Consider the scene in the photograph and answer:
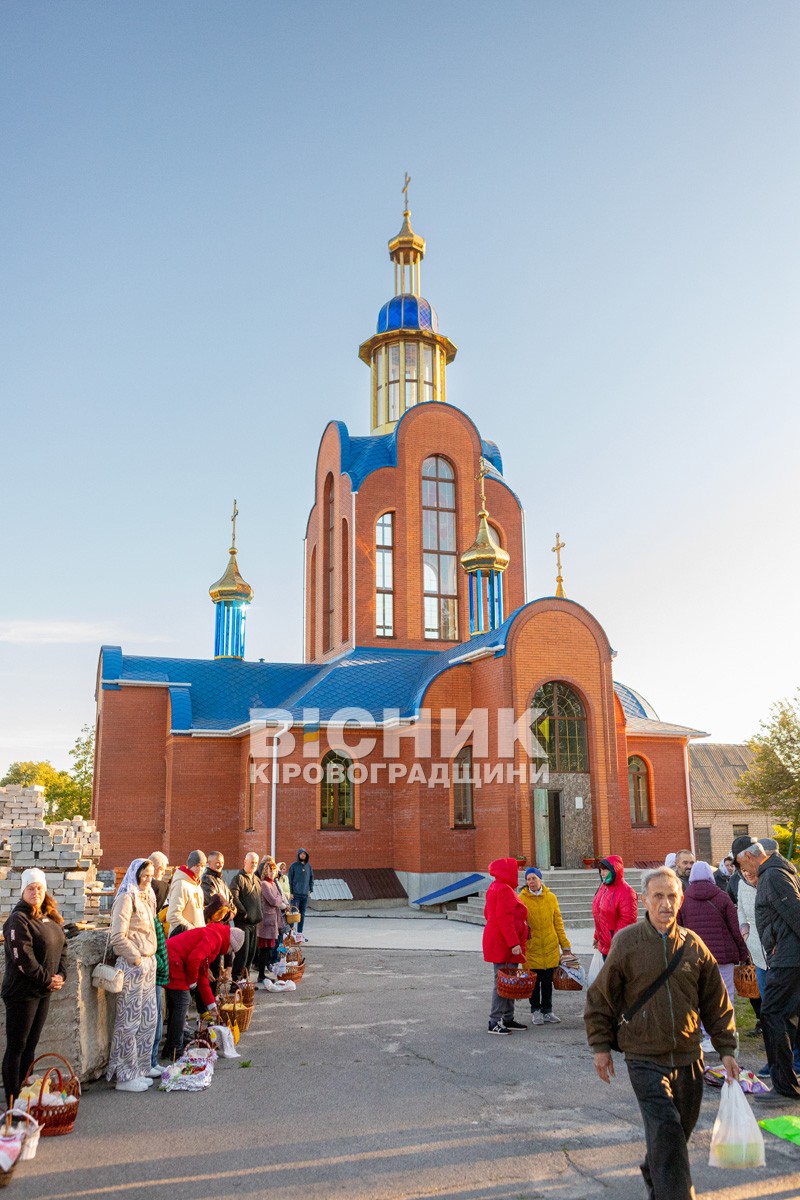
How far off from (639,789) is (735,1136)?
60.1 ft

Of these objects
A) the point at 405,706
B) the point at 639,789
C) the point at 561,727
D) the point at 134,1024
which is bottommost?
the point at 134,1024

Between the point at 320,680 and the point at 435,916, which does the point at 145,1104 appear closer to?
the point at 435,916

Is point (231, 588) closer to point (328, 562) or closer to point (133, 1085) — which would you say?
point (328, 562)

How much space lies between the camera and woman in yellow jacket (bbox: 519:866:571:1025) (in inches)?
324

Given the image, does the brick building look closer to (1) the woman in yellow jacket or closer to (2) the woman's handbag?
(1) the woman in yellow jacket

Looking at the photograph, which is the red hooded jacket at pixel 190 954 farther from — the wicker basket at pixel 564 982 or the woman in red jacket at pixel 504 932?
the wicker basket at pixel 564 982

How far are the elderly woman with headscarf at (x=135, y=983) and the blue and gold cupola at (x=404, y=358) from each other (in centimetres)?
2078

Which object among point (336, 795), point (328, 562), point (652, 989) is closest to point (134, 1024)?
point (652, 989)

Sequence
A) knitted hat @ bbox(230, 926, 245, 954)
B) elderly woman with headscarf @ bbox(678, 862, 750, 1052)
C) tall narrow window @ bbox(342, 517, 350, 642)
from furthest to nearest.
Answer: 1. tall narrow window @ bbox(342, 517, 350, 642)
2. knitted hat @ bbox(230, 926, 245, 954)
3. elderly woman with headscarf @ bbox(678, 862, 750, 1052)

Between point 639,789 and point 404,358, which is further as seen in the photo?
point 404,358

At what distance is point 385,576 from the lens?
23969mm

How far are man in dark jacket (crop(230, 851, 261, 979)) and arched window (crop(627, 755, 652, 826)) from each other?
13699 millimetres

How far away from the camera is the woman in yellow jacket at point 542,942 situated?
8.22 m

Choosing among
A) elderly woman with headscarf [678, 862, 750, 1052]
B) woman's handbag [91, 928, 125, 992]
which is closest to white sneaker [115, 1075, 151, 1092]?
woman's handbag [91, 928, 125, 992]
